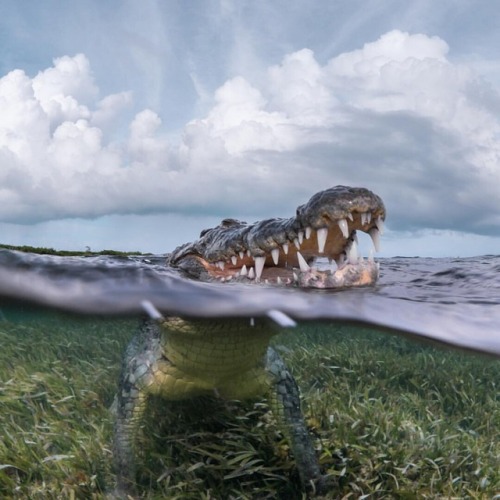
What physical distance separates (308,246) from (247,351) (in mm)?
732

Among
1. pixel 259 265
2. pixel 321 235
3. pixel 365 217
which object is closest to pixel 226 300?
pixel 259 265

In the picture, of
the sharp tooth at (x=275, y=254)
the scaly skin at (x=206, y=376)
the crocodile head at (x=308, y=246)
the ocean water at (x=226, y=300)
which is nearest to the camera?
the crocodile head at (x=308, y=246)

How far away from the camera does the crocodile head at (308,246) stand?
299cm

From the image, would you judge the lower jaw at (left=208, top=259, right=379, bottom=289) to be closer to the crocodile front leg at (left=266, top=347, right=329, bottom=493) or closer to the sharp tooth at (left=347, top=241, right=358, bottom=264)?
the sharp tooth at (left=347, top=241, right=358, bottom=264)

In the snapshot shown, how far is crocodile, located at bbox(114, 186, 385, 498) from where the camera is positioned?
3.30 m

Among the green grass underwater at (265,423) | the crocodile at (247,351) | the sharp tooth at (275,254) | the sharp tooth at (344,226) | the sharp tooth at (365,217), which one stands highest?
the sharp tooth at (365,217)

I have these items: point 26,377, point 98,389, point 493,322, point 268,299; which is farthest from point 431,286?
point 26,377

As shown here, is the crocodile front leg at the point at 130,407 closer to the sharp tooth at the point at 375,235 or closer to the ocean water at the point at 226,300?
the ocean water at the point at 226,300

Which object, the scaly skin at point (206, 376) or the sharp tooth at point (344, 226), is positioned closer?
the sharp tooth at point (344, 226)

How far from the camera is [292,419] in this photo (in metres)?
3.49

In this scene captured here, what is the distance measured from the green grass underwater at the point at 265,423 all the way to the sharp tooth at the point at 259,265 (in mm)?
535

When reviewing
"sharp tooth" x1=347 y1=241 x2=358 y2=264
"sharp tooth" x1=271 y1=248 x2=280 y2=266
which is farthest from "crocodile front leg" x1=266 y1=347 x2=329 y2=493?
"sharp tooth" x1=347 y1=241 x2=358 y2=264

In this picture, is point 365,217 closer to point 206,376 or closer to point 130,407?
point 206,376

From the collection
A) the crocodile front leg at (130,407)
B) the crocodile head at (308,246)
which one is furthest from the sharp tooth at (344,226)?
the crocodile front leg at (130,407)
